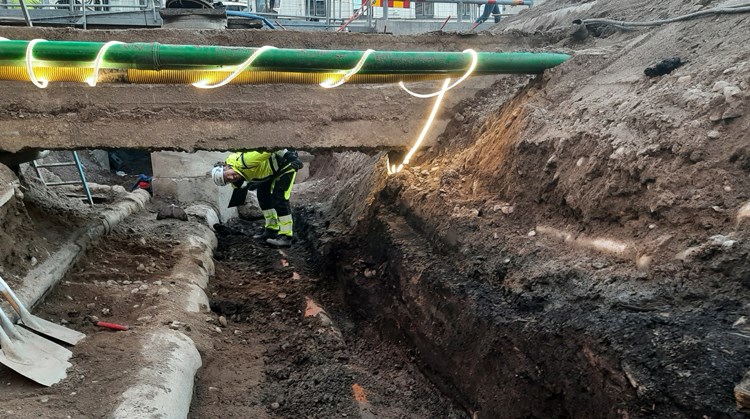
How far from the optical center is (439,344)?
3.66m

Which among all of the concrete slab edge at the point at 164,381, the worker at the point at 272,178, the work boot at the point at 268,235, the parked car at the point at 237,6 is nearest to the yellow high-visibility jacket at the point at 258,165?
the worker at the point at 272,178

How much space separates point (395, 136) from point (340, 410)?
2.76m

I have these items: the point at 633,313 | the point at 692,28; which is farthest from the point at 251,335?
the point at 692,28

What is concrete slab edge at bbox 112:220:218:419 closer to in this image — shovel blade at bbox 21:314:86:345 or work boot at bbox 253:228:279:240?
shovel blade at bbox 21:314:86:345

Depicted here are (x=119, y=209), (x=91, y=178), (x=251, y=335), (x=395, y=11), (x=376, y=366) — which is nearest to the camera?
(x=376, y=366)

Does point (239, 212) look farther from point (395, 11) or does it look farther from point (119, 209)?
point (395, 11)

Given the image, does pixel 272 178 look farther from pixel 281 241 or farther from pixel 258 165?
pixel 281 241

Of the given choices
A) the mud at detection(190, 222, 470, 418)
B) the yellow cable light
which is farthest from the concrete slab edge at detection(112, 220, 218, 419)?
the yellow cable light

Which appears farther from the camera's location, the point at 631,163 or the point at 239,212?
the point at 239,212

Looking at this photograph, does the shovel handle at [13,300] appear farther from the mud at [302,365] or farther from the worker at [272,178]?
the worker at [272,178]

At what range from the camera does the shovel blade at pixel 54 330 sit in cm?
319

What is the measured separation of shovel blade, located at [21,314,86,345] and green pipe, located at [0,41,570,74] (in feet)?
5.66

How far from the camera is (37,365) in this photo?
9.40 ft

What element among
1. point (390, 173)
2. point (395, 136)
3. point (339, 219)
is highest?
point (395, 136)
